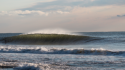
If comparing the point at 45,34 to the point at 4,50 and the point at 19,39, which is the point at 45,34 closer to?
the point at 19,39

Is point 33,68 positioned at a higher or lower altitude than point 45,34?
lower

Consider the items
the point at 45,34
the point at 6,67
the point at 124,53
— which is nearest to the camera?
the point at 6,67

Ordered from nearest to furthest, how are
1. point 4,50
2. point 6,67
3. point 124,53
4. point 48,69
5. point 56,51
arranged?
point 48,69 < point 6,67 < point 124,53 < point 56,51 < point 4,50

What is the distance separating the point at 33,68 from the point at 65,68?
1.17 metres

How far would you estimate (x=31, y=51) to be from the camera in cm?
1176

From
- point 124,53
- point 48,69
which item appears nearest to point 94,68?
point 48,69

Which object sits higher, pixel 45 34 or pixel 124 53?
pixel 45 34

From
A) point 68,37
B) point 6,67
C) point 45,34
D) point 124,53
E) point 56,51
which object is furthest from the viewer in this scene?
point 45,34

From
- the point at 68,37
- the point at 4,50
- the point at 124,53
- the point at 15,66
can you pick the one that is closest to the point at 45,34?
the point at 68,37

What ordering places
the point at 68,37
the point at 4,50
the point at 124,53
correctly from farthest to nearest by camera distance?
the point at 68,37, the point at 4,50, the point at 124,53

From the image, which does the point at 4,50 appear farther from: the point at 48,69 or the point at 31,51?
the point at 48,69

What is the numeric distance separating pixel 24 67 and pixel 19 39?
1792 cm

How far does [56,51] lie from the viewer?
1127cm

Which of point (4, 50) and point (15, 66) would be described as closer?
point (15, 66)
